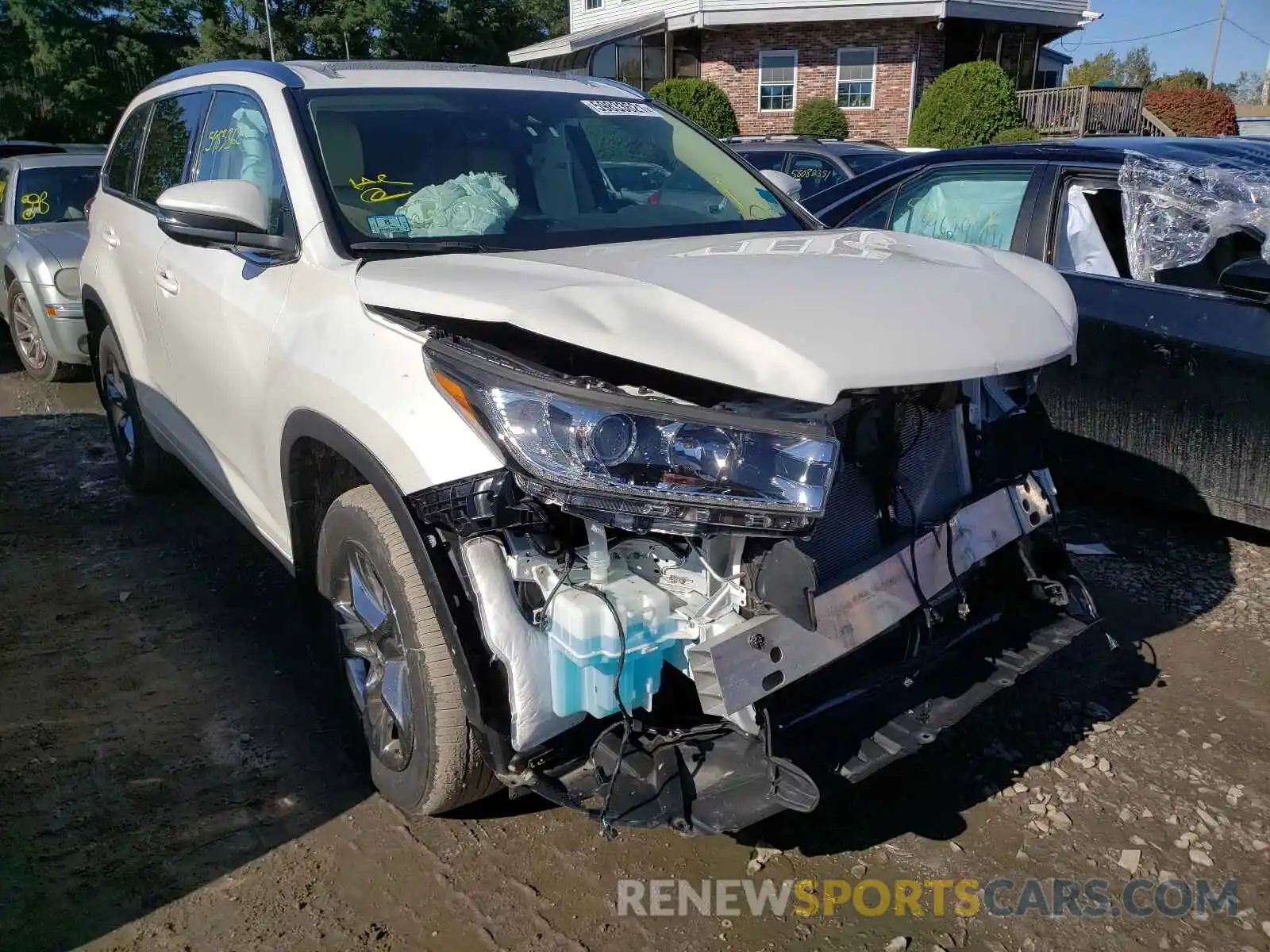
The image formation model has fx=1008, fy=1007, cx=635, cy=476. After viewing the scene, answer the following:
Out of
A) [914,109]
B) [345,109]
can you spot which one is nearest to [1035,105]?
[914,109]

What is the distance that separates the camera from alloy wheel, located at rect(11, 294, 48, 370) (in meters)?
7.41

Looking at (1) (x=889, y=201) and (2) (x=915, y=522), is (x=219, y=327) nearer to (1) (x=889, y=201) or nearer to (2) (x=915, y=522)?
(2) (x=915, y=522)

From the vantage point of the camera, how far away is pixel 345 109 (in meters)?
3.22

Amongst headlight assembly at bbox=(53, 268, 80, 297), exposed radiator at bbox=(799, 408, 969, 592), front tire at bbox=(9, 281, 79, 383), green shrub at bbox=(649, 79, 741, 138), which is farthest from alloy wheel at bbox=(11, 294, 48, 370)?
green shrub at bbox=(649, 79, 741, 138)

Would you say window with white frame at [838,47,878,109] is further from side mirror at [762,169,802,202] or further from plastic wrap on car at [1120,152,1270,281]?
side mirror at [762,169,802,202]

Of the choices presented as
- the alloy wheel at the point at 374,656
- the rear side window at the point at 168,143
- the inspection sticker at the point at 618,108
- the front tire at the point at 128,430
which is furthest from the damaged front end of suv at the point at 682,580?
the front tire at the point at 128,430

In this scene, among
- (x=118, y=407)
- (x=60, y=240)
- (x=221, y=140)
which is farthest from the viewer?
(x=60, y=240)

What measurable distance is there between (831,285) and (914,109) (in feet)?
80.3

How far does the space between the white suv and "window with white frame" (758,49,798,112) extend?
79.9 feet

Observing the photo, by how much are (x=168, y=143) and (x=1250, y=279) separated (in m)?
4.41

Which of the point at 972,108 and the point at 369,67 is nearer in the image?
the point at 369,67

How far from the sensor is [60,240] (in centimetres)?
743

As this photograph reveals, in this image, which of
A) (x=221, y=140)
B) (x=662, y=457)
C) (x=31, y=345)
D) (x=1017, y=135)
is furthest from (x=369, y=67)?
(x=1017, y=135)

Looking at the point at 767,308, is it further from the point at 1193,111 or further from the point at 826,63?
the point at 826,63
